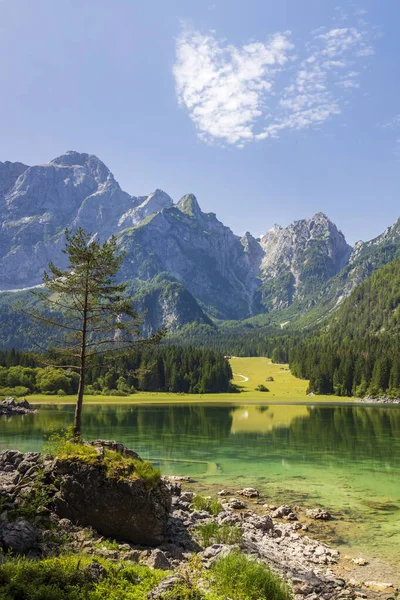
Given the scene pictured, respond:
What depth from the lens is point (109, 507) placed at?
65.2 feet

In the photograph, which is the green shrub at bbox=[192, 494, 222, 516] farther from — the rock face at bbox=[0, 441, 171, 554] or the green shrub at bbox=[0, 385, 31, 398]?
the green shrub at bbox=[0, 385, 31, 398]

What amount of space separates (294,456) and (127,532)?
3770 centimetres

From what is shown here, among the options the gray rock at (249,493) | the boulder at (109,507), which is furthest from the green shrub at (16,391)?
the boulder at (109,507)

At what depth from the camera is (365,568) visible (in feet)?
66.5

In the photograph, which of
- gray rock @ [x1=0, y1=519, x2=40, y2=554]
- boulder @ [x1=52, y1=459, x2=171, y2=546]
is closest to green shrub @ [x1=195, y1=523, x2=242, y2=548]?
boulder @ [x1=52, y1=459, x2=171, y2=546]

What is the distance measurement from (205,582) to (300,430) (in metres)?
68.5

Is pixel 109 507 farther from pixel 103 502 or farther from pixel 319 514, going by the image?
pixel 319 514

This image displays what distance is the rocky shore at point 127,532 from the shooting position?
669 inches

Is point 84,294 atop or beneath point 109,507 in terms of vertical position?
atop

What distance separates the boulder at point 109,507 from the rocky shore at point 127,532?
44 mm

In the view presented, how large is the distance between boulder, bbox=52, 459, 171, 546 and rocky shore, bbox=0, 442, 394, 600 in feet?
0.14

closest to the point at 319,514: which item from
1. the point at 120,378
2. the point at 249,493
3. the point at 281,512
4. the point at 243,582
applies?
the point at 281,512

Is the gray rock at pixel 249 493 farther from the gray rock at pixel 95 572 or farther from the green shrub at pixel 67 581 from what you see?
the gray rock at pixel 95 572

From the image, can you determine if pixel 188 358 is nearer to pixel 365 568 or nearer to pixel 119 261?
pixel 119 261
